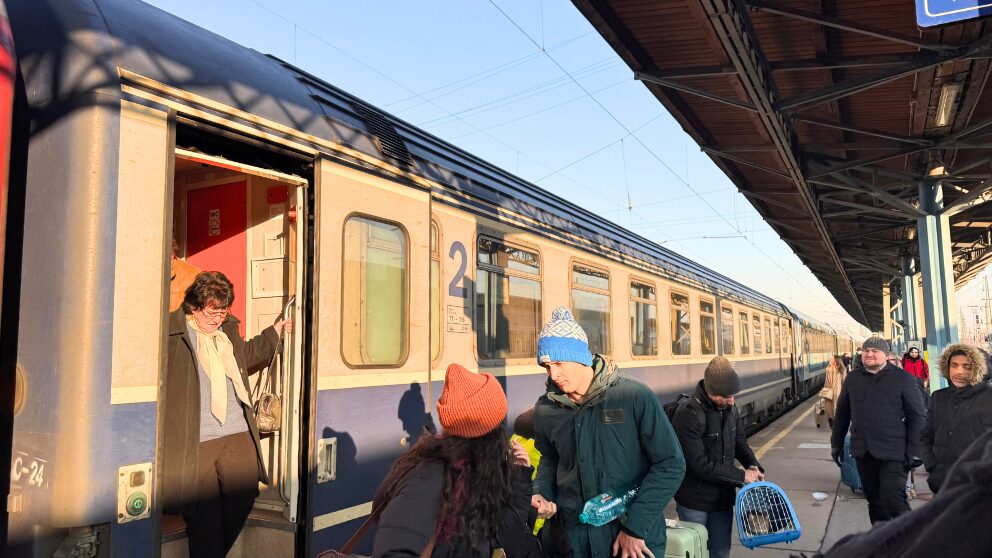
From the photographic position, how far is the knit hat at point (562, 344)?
294 cm

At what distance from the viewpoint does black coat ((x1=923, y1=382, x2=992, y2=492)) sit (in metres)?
4.43

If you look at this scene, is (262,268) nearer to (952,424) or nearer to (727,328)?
(952,424)

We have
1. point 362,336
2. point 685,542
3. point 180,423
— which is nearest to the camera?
point 685,542

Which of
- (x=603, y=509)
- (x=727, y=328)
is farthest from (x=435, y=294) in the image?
(x=727, y=328)

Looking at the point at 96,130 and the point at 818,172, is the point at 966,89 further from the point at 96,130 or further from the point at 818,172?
the point at 96,130

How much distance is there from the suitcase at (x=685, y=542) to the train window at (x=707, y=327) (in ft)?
26.3

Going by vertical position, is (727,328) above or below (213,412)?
above

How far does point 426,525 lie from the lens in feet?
6.32

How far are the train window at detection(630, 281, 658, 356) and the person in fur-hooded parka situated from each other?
3732 millimetres

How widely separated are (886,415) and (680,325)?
5228 mm

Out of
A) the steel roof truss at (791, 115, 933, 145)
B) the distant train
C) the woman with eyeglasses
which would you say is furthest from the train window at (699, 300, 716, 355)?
the woman with eyeglasses

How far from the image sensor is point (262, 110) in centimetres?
371

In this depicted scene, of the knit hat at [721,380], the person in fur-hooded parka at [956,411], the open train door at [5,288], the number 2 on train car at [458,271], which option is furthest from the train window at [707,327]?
the open train door at [5,288]

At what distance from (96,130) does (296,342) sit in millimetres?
1471
